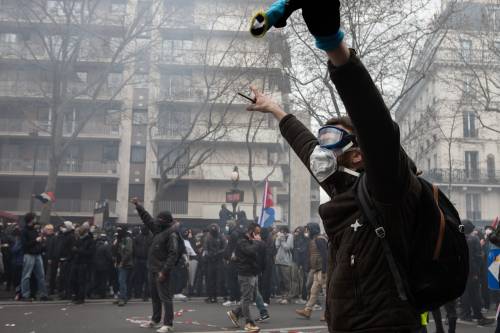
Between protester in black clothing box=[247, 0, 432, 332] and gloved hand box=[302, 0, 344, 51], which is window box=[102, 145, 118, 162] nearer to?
protester in black clothing box=[247, 0, 432, 332]

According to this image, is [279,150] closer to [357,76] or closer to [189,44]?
[189,44]

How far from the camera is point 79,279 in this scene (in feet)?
35.7

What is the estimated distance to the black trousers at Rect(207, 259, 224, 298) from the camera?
1202cm

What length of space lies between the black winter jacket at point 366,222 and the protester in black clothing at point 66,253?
10012mm

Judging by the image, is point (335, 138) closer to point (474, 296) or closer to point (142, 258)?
point (474, 296)

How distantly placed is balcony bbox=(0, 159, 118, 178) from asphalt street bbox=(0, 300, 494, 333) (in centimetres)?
2534

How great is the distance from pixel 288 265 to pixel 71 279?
5.19 m

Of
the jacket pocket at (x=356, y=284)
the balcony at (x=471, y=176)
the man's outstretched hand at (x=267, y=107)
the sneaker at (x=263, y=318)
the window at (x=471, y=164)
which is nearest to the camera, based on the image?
the jacket pocket at (x=356, y=284)

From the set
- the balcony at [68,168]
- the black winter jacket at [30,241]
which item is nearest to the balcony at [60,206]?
the balcony at [68,168]

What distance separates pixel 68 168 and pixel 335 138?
3565 centimetres

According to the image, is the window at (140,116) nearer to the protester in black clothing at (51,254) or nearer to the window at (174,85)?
the window at (174,85)

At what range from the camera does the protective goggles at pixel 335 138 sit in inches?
81.7

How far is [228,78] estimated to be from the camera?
20.8 meters

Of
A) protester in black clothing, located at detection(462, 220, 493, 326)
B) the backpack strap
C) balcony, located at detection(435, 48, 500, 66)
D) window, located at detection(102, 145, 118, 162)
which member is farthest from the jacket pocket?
window, located at detection(102, 145, 118, 162)
